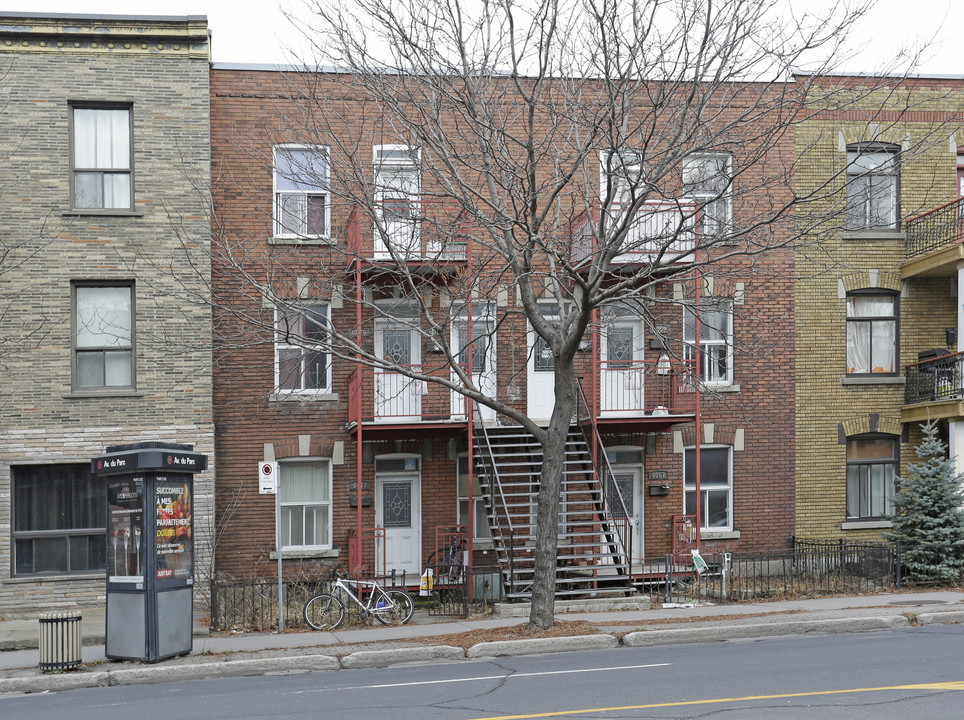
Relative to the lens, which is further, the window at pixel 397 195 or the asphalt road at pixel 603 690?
the window at pixel 397 195

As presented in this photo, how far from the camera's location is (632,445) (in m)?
20.8

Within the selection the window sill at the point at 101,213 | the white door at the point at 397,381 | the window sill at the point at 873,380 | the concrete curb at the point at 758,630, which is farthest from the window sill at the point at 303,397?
the window sill at the point at 873,380

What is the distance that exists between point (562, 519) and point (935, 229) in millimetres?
10005

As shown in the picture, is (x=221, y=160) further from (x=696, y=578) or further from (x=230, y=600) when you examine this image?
(x=696, y=578)

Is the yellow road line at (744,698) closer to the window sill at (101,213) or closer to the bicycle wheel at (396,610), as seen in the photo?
the bicycle wheel at (396,610)

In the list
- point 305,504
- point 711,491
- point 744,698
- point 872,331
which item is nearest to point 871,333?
point 872,331

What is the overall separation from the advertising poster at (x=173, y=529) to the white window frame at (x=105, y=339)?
6.00 meters

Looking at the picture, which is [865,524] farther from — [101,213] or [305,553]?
[101,213]

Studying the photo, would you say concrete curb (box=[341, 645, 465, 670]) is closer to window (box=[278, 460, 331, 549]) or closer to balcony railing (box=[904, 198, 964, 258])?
window (box=[278, 460, 331, 549])

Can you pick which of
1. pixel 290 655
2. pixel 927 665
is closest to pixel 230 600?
pixel 290 655

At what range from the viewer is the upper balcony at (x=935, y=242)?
2050cm

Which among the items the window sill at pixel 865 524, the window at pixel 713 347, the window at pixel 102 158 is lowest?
the window sill at pixel 865 524

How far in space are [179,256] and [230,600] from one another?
6.62 metres

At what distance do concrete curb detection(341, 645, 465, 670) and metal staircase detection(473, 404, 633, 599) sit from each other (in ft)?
11.2
